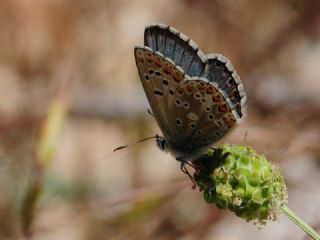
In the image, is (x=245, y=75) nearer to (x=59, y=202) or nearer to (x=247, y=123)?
(x=247, y=123)

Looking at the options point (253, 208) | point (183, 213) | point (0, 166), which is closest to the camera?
point (253, 208)

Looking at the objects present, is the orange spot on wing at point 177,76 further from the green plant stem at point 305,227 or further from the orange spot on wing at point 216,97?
the green plant stem at point 305,227

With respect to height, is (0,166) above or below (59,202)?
above

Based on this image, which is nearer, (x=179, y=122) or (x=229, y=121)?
(x=229, y=121)

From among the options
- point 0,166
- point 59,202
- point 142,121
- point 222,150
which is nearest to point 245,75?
point 142,121

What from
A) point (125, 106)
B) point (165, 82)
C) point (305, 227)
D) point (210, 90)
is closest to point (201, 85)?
point (210, 90)

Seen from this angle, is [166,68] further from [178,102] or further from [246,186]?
[246,186]
